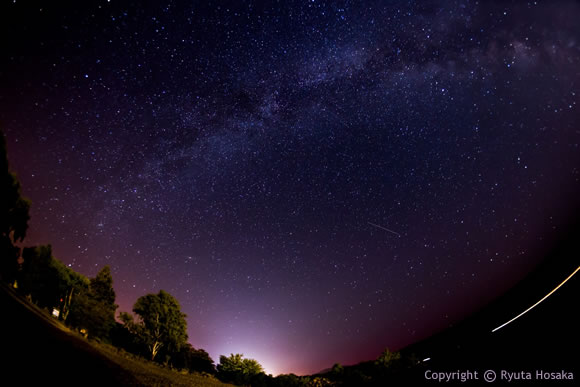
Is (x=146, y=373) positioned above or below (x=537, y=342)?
below

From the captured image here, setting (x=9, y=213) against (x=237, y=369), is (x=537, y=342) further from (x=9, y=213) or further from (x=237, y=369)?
(x=237, y=369)

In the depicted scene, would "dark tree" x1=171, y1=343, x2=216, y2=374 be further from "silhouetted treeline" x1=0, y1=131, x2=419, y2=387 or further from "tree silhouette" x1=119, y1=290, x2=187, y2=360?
"tree silhouette" x1=119, y1=290, x2=187, y2=360

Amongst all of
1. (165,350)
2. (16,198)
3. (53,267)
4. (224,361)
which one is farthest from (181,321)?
(16,198)

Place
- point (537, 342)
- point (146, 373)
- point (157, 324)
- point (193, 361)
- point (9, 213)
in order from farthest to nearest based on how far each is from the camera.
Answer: point (193, 361) → point (157, 324) → point (9, 213) → point (146, 373) → point (537, 342)

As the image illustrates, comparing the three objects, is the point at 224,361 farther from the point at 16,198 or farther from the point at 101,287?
the point at 16,198

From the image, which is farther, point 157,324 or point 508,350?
point 157,324

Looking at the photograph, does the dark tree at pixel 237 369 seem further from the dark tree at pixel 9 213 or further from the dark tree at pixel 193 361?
the dark tree at pixel 9 213

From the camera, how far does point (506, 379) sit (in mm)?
3459

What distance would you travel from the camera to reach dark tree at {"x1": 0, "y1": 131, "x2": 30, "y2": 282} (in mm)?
14961

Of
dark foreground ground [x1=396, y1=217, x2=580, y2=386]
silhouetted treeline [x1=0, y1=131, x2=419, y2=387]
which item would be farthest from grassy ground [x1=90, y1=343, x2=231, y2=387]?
dark foreground ground [x1=396, y1=217, x2=580, y2=386]

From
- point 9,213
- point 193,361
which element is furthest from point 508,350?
point 193,361

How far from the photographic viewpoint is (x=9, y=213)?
1586 cm

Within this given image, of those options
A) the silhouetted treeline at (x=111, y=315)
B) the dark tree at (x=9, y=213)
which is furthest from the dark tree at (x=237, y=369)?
the dark tree at (x=9, y=213)

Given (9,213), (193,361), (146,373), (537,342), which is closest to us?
(537,342)
